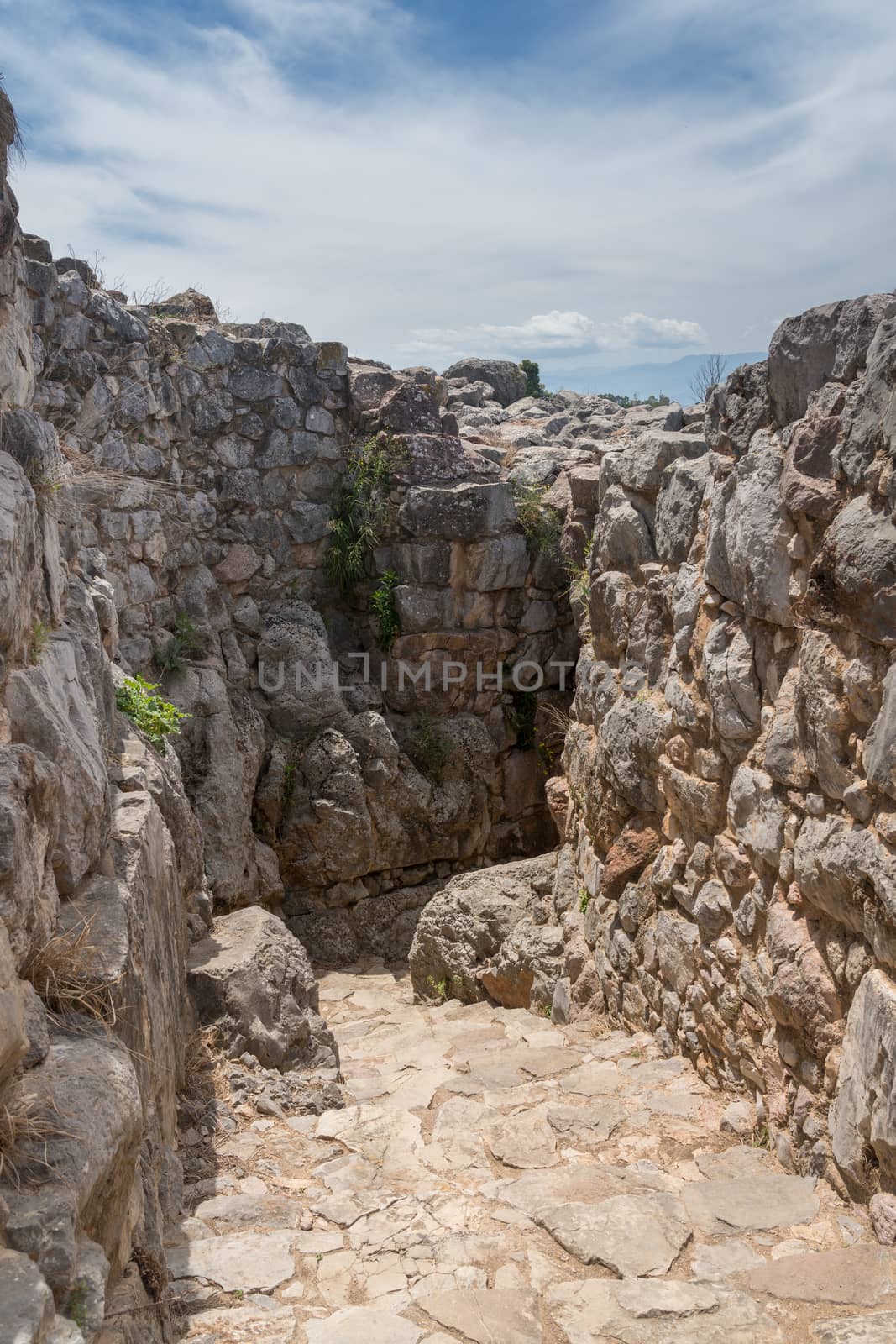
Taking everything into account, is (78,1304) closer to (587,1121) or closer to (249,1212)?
(249,1212)

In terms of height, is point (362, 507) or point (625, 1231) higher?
point (362, 507)

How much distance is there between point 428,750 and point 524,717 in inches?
42.6

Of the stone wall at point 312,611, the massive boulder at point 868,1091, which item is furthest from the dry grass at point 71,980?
the stone wall at point 312,611

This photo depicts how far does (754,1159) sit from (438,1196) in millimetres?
1251

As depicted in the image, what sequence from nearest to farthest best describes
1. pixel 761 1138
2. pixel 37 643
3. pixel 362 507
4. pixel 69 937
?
pixel 69 937, pixel 37 643, pixel 761 1138, pixel 362 507

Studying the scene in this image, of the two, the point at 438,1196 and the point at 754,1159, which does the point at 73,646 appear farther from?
the point at 754,1159

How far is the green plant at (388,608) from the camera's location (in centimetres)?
945

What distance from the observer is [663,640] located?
555 cm

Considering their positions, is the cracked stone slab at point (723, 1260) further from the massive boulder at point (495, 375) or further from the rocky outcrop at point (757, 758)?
the massive boulder at point (495, 375)

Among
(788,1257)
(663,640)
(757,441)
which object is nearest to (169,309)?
(663,640)

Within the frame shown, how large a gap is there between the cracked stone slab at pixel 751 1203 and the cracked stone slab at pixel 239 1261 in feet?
4.41

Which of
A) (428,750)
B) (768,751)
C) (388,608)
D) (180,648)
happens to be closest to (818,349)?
(768,751)

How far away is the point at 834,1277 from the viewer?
2840 mm

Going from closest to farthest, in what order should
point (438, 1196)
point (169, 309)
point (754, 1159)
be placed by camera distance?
point (438, 1196) → point (754, 1159) → point (169, 309)
